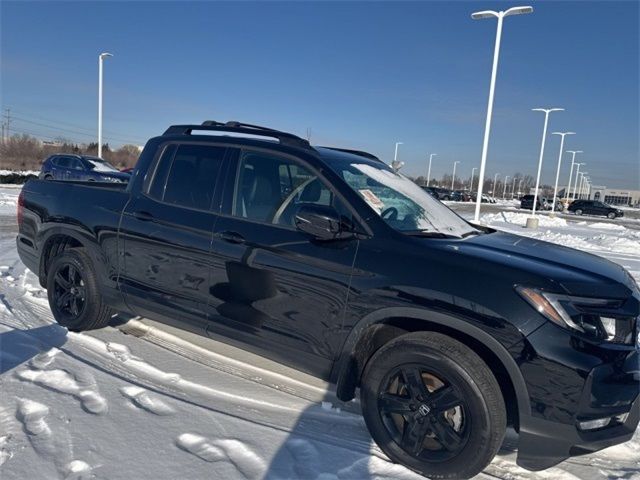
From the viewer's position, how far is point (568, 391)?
2.47m

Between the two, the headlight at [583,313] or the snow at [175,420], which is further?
the snow at [175,420]

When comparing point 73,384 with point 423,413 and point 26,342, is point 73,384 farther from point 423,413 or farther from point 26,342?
point 423,413

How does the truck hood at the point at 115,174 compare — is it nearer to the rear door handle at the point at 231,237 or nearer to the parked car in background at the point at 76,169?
the parked car in background at the point at 76,169

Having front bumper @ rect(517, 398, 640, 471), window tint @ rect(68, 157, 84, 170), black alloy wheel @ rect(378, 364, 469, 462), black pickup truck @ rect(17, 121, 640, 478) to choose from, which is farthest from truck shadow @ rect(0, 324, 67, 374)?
window tint @ rect(68, 157, 84, 170)

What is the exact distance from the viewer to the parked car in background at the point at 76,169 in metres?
18.1

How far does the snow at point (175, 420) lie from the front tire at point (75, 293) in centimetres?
15

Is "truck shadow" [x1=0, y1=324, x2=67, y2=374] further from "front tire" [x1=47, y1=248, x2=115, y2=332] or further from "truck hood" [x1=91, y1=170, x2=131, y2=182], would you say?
"truck hood" [x1=91, y1=170, x2=131, y2=182]

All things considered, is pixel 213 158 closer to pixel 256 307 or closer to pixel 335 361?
pixel 256 307

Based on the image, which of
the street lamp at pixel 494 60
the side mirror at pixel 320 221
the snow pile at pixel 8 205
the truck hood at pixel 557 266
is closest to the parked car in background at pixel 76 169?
the snow pile at pixel 8 205

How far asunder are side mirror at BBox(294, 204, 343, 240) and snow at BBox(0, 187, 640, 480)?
1.31m

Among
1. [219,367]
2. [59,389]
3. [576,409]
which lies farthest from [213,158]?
[576,409]

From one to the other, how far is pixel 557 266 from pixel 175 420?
8.41 feet

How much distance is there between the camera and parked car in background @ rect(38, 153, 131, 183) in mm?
18141

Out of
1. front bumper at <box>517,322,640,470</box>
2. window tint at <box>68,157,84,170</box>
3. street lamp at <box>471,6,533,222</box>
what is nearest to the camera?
front bumper at <box>517,322,640,470</box>
